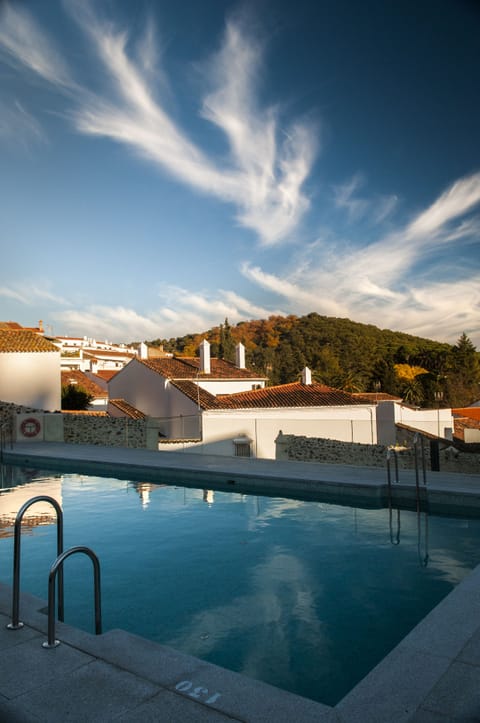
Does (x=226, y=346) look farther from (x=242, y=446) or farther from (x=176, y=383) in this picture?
(x=242, y=446)

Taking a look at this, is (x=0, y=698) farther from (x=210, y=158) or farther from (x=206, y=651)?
(x=210, y=158)

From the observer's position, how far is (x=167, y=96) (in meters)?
17.4

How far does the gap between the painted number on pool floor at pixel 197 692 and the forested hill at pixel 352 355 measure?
5686 cm

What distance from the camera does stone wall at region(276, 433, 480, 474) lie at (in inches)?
431

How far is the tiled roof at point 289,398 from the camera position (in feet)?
97.9

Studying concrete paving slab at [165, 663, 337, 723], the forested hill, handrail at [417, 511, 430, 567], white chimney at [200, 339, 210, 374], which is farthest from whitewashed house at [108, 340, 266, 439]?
the forested hill

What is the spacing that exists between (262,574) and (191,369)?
95.1 feet

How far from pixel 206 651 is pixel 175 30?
50.3 feet

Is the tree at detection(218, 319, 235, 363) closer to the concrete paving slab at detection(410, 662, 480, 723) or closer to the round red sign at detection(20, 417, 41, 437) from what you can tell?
the round red sign at detection(20, 417, 41, 437)

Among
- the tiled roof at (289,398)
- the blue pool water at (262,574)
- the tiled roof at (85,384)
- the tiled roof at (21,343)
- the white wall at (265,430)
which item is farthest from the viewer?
the tiled roof at (85,384)

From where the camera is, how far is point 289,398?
3133cm

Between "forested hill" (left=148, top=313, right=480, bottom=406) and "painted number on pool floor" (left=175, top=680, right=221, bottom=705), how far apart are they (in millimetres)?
56858

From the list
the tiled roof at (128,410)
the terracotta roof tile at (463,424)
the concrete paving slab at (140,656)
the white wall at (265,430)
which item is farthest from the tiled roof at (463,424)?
the concrete paving slab at (140,656)

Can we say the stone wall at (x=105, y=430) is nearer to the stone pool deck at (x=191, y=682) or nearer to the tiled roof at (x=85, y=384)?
the stone pool deck at (x=191, y=682)
